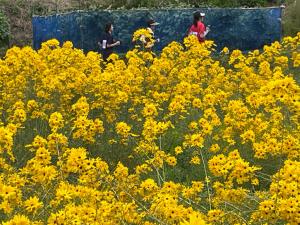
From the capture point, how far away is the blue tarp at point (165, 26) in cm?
1355

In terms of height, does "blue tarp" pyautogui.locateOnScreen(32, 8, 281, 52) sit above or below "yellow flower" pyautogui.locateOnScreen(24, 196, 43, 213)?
below

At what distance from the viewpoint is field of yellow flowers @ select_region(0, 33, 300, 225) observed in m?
3.62

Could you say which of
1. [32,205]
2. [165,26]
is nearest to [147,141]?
[32,205]

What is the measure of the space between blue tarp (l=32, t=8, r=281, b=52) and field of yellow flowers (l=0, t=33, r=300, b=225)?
13.0 ft

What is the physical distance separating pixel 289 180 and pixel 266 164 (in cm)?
214

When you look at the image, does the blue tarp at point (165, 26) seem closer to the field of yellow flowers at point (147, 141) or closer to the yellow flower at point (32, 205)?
the field of yellow flowers at point (147, 141)

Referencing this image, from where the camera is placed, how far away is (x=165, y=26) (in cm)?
1384

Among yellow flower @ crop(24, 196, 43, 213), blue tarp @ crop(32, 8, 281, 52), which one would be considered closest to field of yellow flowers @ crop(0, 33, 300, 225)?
yellow flower @ crop(24, 196, 43, 213)

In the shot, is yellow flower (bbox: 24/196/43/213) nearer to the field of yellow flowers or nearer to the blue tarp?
the field of yellow flowers

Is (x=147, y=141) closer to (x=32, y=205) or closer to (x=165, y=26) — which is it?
(x=32, y=205)

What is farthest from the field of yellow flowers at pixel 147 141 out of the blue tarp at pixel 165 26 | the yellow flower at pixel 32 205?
the blue tarp at pixel 165 26

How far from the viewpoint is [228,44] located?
13.7 metres

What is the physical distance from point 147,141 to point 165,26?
8.78m

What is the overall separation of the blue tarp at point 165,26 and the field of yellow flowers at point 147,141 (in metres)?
3.96
